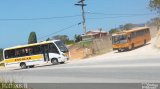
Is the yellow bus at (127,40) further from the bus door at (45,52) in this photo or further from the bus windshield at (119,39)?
the bus door at (45,52)

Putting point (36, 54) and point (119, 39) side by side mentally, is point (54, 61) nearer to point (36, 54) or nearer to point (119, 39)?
point (36, 54)

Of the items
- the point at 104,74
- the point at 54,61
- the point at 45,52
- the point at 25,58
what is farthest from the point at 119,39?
the point at 104,74

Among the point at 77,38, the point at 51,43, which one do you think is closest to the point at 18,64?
the point at 51,43

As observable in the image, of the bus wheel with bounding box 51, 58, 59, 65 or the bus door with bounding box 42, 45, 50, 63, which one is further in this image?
the bus door with bounding box 42, 45, 50, 63

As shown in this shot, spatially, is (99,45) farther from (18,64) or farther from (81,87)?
(81,87)

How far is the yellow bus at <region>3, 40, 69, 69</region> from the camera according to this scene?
42.9m

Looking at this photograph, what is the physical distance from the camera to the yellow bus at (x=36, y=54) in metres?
42.9

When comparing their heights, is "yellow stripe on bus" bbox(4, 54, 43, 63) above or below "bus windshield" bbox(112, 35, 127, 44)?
below

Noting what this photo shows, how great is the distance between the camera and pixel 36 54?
44.1 meters

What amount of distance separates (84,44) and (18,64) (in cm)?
1790

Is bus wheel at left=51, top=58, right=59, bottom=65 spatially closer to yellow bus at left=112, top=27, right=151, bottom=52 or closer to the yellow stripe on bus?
the yellow stripe on bus

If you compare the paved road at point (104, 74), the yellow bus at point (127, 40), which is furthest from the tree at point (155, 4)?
the paved road at point (104, 74)

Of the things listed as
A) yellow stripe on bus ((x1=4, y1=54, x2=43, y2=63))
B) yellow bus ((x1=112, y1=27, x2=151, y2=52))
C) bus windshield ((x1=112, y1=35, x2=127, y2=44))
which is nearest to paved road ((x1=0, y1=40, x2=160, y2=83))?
yellow stripe on bus ((x1=4, y1=54, x2=43, y2=63))

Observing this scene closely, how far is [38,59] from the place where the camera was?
44125 millimetres
